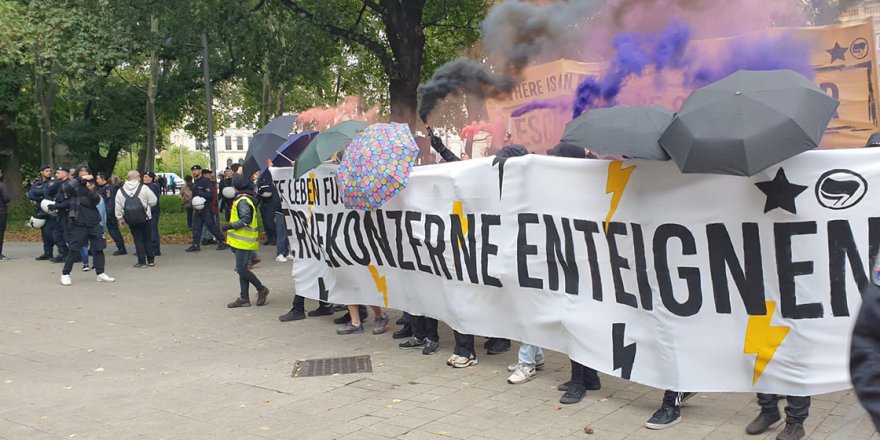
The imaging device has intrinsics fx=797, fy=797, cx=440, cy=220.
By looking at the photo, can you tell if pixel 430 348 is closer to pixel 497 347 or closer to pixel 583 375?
pixel 497 347

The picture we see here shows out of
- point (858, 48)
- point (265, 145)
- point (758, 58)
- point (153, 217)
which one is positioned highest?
point (758, 58)

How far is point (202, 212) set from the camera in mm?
17219

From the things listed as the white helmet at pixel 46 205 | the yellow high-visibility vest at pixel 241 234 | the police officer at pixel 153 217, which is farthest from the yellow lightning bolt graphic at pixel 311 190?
the white helmet at pixel 46 205

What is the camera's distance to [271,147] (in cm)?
896

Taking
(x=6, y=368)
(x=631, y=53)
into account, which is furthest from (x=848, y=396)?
(x=6, y=368)

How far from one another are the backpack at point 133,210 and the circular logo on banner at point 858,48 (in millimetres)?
11490

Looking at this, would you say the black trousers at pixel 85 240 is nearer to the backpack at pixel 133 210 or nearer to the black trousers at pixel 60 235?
the backpack at pixel 133 210

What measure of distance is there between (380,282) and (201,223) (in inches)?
420

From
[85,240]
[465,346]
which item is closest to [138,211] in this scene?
[85,240]

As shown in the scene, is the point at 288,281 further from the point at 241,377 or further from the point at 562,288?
the point at 562,288

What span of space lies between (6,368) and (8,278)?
24.0 feet

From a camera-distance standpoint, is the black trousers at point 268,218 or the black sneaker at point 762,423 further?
the black trousers at point 268,218

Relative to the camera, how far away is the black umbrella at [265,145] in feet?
29.0

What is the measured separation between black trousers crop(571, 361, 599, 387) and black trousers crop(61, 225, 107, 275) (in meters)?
9.40
